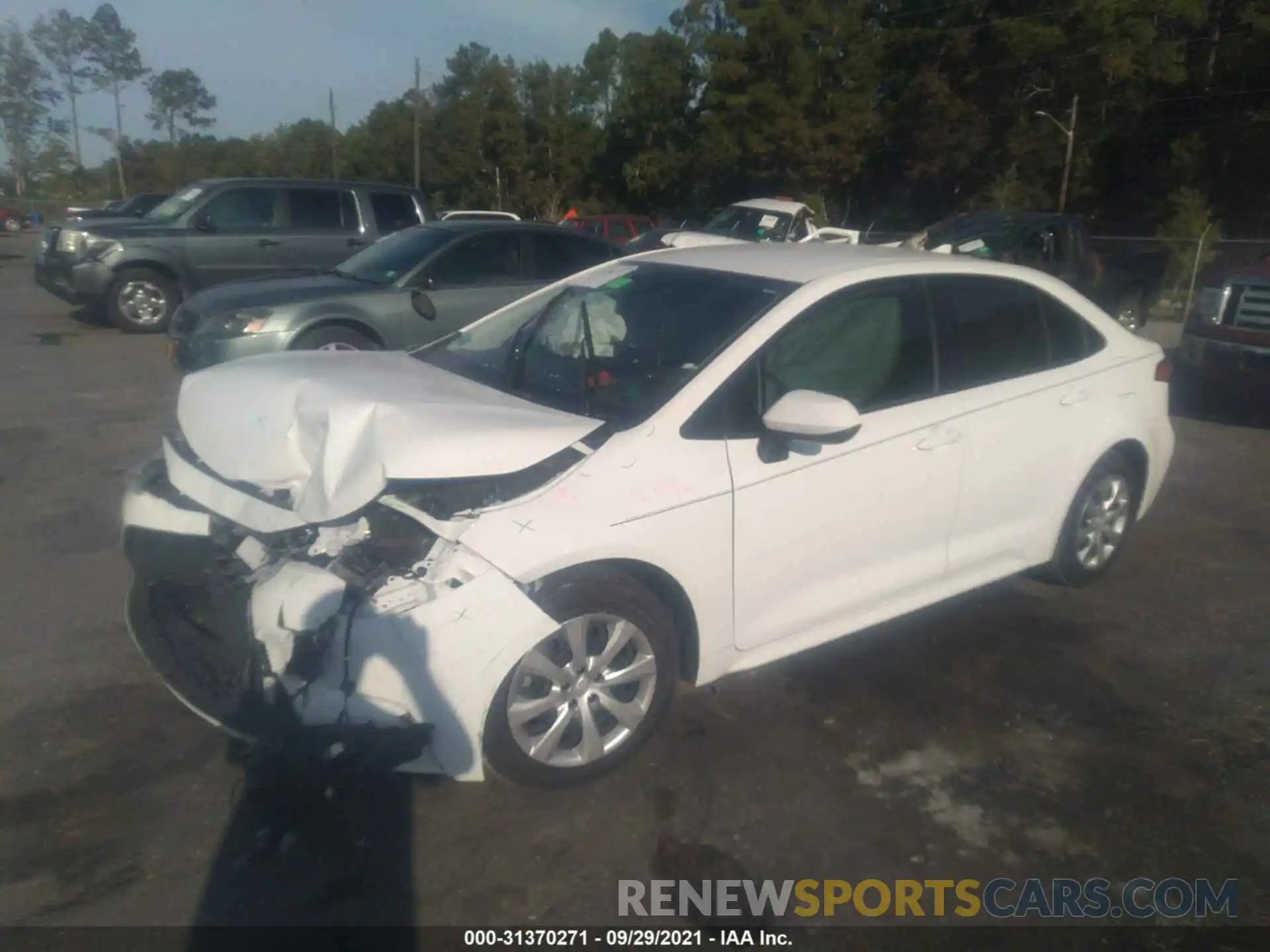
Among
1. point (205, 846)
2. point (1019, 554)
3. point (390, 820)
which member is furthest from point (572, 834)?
point (1019, 554)

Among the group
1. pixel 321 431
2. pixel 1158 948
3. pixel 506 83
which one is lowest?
pixel 1158 948

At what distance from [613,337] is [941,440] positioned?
4.58 ft

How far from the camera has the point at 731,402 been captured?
380 centimetres

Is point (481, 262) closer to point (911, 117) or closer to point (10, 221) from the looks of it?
point (911, 117)

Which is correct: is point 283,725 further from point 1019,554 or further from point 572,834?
point 1019,554

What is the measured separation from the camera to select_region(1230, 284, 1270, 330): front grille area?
31.8ft

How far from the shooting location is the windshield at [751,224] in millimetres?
18703

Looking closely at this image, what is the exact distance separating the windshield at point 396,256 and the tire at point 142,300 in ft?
16.6

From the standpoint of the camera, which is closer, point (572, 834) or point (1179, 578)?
point (572, 834)

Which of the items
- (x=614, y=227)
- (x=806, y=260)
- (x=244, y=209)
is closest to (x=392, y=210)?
(x=244, y=209)

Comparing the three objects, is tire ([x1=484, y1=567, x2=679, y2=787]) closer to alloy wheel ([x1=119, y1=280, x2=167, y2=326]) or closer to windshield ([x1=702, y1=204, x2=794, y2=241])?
alloy wheel ([x1=119, y1=280, x2=167, y2=326])

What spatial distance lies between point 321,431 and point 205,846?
1.33 metres
